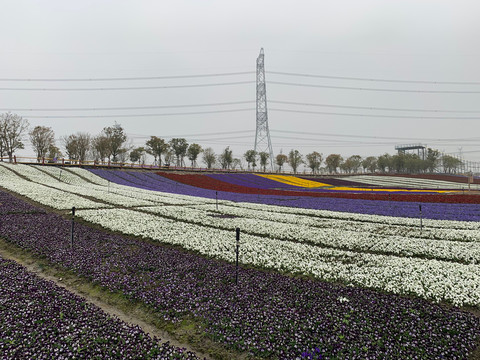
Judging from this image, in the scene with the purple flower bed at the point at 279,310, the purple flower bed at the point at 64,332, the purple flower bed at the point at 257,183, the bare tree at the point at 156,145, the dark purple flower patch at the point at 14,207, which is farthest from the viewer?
the bare tree at the point at 156,145

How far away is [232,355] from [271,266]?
6399mm

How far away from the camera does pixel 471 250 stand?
1493cm

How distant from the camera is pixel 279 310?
8250mm

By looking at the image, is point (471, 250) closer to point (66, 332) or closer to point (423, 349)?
point (423, 349)

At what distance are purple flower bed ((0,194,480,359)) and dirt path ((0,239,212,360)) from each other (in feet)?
1.46

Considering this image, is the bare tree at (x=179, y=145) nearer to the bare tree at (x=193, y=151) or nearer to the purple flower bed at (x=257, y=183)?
the bare tree at (x=193, y=151)

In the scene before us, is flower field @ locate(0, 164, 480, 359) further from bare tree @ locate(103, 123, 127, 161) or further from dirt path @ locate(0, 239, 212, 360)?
bare tree @ locate(103, 123, 127, 161)

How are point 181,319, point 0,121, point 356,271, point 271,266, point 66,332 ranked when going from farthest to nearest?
point 0,121, point 271,266, point 356,271, point 181,319, point 66,332

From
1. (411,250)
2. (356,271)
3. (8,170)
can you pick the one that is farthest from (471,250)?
(8,170)

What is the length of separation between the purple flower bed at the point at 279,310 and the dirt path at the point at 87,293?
446 mm

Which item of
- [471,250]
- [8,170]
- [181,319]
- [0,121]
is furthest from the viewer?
[0,121]

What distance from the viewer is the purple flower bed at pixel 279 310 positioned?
6.60 m

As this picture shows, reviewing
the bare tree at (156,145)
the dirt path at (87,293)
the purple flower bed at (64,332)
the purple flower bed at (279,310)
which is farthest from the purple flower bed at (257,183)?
the purple flower bed at (64,332)

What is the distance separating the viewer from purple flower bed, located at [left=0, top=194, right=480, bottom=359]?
6598 mm
